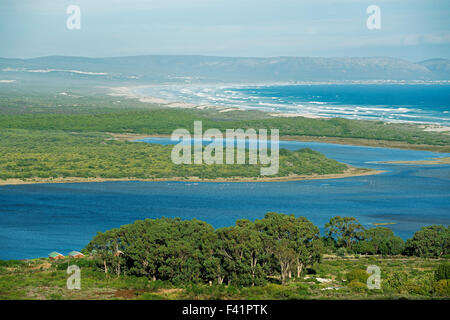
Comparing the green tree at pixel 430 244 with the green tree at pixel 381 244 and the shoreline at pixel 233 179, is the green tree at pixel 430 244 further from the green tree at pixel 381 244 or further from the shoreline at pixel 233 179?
the shoreline at pixel 233 179

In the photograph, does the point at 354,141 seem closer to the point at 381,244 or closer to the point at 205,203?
the point at 205,203

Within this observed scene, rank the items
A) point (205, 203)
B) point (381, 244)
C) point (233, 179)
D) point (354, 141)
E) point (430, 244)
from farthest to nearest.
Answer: point (354, 141) → point (233, 179) → point (205, 203) → point (381, 244) → point (430, 244)

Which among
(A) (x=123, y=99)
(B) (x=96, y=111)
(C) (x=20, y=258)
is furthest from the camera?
(A) (x=123, y=99)

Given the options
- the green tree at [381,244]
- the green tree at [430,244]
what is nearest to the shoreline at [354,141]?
the green tree at [381,244]

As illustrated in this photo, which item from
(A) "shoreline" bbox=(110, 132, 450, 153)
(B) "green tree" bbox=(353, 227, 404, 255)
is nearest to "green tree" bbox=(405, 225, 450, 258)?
(B) "green tree" bbox=(353, 227, 404, 255)

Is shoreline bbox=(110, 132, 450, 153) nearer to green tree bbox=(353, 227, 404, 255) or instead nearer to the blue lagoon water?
the blue lagoon water

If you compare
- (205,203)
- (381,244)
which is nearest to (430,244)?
(381,244)
